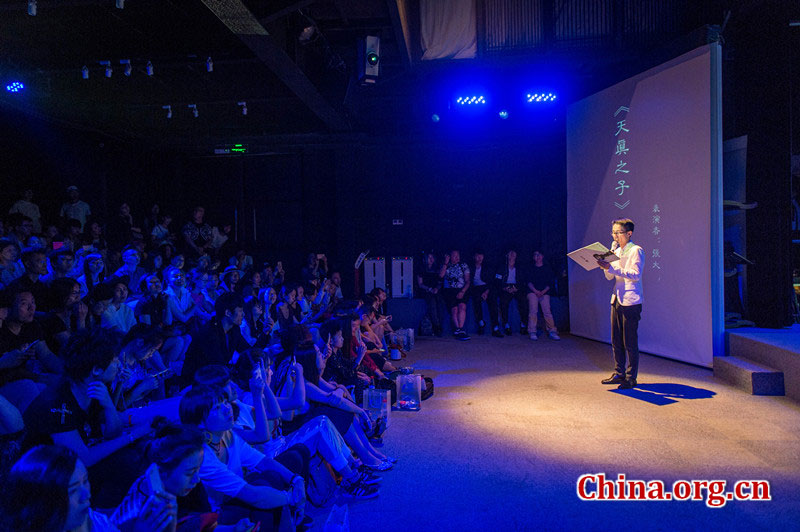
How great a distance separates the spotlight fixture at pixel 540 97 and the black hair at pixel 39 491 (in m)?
8.62

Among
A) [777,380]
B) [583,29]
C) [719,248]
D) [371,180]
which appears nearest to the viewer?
[777,380]

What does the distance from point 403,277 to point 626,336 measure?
5821mm

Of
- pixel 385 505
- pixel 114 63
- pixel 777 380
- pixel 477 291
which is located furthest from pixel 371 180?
pixel 385 505

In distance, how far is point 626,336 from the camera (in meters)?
5.42

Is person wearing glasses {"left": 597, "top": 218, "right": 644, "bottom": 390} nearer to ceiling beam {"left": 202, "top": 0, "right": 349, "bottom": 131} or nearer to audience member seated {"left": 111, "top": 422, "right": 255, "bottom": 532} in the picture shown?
ceiling beam {"left": 202, "top": 0, "right": 349, "bottom": 131}

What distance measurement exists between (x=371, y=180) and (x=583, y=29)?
16.4ft

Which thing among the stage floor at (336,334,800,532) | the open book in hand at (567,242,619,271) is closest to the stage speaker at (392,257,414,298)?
the stage floor at (336,334,800,532)

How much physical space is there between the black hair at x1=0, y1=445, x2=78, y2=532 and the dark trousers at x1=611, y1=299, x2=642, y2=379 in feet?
16.8

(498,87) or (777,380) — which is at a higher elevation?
(498,87)

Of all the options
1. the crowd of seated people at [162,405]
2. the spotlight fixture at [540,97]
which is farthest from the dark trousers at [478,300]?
the crowd of seated people at [162,405]

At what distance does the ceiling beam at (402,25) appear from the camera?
585cm

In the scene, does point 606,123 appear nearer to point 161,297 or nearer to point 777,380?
point 777,380

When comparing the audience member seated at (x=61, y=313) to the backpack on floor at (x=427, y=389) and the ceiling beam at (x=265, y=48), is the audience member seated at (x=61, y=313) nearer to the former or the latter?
the ceiling beam at (x=265, y=48)

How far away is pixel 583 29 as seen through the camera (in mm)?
7539
